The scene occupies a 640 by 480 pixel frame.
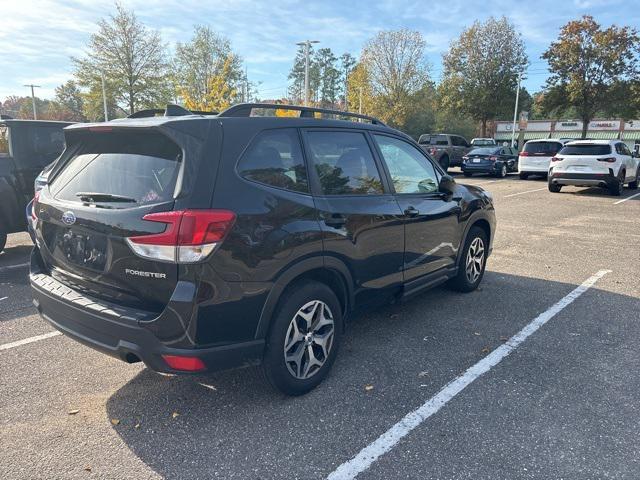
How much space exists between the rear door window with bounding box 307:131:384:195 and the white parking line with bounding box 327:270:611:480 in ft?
5.02

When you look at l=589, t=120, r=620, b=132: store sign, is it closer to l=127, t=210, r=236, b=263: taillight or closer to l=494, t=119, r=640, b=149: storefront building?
l=494, t=119, r=640, b=149: storefront building

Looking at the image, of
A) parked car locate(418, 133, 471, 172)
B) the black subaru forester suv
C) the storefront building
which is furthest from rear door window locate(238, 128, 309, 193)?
the storefront building

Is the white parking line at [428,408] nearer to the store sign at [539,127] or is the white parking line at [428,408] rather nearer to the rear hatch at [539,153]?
the rear hatch at [539,153]

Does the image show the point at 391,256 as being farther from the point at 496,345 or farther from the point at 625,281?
the point at 625,281

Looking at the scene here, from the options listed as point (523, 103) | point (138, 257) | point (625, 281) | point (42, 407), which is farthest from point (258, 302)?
point (523, 103)

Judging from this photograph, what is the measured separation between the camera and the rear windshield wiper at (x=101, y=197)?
2674 millimetres

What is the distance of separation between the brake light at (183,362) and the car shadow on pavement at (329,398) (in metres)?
0.47

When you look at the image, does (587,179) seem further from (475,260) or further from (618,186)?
(475,260)

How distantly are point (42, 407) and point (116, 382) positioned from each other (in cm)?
47

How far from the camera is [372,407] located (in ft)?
9.91

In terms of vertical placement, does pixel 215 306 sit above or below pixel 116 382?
above

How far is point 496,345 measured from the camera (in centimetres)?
395

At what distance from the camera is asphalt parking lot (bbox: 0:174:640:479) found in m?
2.50

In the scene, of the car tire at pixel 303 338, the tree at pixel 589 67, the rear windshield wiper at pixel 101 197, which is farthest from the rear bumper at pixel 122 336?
the tree at pixel 589 67
